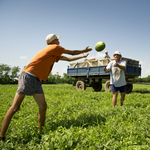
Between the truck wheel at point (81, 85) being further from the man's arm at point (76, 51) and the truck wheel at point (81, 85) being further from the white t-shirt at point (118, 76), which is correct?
the man's arm at point (76, 51)

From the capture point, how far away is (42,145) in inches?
107

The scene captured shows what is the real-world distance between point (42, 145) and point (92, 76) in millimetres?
10145

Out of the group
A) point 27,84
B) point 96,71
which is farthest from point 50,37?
point 96,71

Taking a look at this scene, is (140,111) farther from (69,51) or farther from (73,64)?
(73,64)

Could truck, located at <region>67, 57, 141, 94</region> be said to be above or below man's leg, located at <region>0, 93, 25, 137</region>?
above

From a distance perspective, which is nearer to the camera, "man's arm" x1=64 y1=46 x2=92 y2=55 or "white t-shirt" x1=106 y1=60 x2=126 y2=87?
"man's arm" x1=64 y1=46 x2=92 y2=55

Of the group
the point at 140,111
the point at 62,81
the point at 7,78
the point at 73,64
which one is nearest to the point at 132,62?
the point at 73,64

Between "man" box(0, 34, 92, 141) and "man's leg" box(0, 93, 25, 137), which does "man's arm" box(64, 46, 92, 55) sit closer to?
"man" box(0, 34, 92, 141)

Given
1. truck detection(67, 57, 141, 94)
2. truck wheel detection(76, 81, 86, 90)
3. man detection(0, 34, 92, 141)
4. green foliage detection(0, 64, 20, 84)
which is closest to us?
man detection(0, 34, 92, 141)

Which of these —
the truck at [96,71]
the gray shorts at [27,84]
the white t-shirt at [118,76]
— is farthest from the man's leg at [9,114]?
the truck at [96,71]

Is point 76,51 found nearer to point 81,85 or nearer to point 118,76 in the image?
point 118,76

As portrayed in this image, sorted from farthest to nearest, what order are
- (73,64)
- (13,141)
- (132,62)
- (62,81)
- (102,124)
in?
(62,81) → (73,64) → (132,62) → (102,124) → (13,141)

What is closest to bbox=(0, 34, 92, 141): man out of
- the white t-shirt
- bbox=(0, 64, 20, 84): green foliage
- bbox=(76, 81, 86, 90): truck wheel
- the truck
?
the white t-shirt

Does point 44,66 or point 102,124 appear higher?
point 44,66
